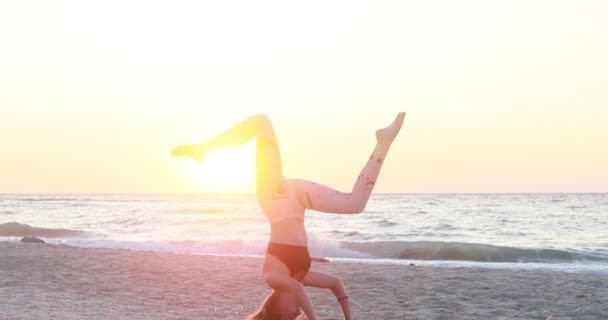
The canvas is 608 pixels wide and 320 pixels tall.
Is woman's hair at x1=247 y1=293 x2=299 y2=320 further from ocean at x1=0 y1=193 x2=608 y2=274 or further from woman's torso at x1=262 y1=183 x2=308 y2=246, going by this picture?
ocean at x1=0 y1=193 x2=608 y2=274

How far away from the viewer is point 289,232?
5160 mm

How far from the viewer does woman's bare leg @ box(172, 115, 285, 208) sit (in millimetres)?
4559

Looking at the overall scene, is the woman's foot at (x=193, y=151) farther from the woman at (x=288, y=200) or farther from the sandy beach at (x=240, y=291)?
the sandy beach at (x=240, y=291)

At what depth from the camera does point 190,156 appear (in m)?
4.65

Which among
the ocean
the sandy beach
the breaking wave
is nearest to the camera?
the sandy beach

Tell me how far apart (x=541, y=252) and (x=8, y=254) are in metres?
15.4

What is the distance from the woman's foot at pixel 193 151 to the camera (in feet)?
15.0

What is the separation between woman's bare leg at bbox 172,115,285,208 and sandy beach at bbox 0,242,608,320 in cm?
561

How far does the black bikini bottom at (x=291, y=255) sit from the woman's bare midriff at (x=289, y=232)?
0.04 m

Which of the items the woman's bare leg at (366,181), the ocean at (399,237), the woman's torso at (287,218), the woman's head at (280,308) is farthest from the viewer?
the ocean at (399,237)

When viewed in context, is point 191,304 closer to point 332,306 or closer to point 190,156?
point 332,306

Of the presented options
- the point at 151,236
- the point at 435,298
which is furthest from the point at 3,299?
the point at 151,236

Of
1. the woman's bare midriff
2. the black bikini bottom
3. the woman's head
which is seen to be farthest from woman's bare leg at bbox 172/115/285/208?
the woman's head

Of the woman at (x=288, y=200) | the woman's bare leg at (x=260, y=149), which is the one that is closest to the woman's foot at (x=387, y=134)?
the woman at (x=288, y=200)
